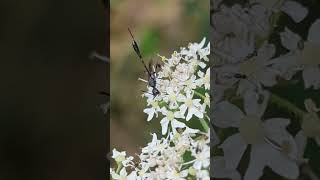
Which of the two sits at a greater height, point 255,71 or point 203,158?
point 255,71

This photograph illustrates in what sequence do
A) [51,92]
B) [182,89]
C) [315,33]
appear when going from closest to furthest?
[315,33], [182,89], [51,92]

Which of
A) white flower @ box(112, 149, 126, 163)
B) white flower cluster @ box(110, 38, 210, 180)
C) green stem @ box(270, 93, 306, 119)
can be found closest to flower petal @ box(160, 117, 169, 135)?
white flower cluster @ box(110, 38, 210, 180)

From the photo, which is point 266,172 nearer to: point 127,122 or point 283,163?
point 283,163

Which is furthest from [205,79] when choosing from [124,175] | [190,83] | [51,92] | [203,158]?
[51,92]

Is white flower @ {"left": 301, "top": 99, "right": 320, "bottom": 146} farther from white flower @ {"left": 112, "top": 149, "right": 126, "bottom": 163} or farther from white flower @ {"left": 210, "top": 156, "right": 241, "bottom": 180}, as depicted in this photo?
white flower @ {"left": 112, "top": 149, "right": 126, "bottom": 163}

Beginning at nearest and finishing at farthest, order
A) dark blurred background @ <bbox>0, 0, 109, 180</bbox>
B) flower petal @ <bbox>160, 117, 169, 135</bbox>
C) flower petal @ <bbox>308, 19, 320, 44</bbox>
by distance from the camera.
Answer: flower petal @ <bbox>308, 19, 320, 44</bbox> < flower petal @ <bbox>160, 117, 169, 135</bbox> < dark blurred background @ <bbox>0, 0, 109, 180</bbox>

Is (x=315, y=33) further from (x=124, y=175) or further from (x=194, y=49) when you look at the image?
(x=124, y=175)

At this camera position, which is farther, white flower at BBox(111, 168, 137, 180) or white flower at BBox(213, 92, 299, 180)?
white flower at BBox(111, 168, 137, 180)
